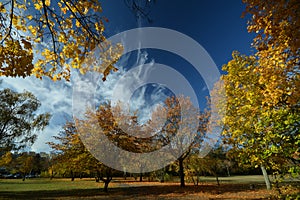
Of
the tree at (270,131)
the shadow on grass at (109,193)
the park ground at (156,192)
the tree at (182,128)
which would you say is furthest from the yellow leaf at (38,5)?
the tree at (182,128)

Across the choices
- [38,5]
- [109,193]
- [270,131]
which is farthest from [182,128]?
[38,5]

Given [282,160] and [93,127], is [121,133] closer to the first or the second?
[93,127]

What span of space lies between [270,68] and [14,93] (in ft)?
75.9

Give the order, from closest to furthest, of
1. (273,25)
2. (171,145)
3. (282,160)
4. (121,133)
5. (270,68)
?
(273,25) < (270,68) < (282,160) < (121,133) < (171,145)

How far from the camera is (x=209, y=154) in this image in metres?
24.5

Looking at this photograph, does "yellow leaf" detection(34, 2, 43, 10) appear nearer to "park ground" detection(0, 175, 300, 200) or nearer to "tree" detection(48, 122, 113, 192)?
"park ground" detection(0, 175, 300, 200)

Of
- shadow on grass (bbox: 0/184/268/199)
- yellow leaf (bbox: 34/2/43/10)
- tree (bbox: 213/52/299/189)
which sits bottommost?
shadow on grass (bbox: 0/184/268/199)

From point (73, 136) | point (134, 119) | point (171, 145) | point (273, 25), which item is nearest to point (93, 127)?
point (73, 136)

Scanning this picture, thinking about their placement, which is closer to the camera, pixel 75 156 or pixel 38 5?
pixel 38 5

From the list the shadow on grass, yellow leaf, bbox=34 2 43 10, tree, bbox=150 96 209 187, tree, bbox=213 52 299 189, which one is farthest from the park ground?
yellow leaf, bbox=34 2 43 10

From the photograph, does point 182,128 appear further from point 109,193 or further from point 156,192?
point 109,193

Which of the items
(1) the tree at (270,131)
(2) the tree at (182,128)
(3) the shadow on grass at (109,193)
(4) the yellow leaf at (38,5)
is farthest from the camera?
(2) the tree at (182,128)

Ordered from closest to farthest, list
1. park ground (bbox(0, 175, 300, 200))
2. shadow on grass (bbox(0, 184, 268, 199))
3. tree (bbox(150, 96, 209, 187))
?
park ground (bbox(0, 175, 300, 200)) < shadow on grass (bbox(0, 184, 268, 199)) < tree (bbox(150, 96, 209, 187))

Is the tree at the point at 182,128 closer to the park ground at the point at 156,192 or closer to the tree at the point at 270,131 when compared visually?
the park ground at the point at 156,192
